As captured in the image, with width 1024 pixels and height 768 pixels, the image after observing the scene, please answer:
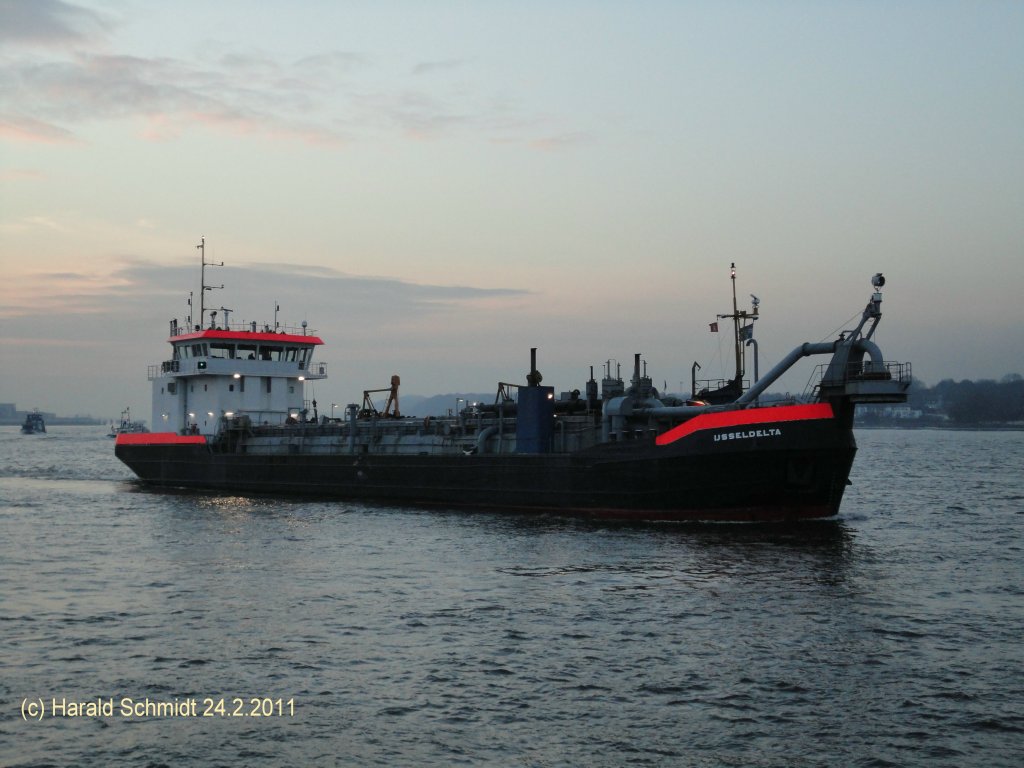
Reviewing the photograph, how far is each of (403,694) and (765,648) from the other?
6.88m

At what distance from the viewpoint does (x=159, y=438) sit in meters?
53.0

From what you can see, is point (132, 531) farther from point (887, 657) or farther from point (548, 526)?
point (887, 657)

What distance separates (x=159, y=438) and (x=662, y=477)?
33.7 m

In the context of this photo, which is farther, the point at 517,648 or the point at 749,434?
the point at 749,434

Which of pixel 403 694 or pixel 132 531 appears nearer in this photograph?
pixel 403 694

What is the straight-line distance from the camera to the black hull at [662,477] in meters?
30.0

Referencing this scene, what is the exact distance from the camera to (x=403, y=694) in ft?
47.3

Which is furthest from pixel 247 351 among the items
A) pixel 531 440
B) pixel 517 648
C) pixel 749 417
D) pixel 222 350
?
pixel 517 648

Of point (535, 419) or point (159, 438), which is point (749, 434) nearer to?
point (535, 419)

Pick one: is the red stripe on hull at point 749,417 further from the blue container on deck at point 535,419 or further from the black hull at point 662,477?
the blue container on deck at point 535,419

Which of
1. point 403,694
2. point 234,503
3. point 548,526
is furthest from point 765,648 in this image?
point 234,503

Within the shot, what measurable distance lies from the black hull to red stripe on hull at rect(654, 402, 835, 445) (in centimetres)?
24

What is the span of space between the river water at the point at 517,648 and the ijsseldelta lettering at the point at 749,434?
123 inches

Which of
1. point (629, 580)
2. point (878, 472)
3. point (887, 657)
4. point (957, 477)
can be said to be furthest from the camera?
point (878, 472)
